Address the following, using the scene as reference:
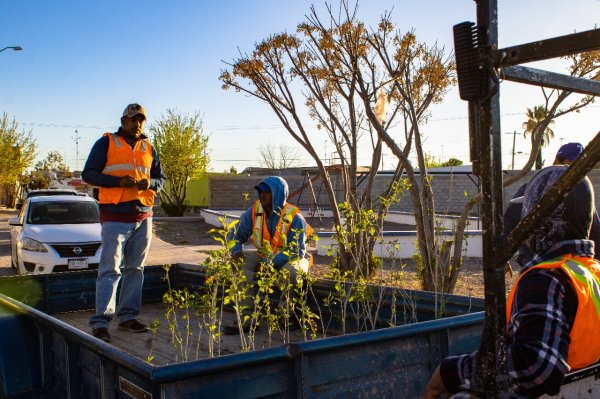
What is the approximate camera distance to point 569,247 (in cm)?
203

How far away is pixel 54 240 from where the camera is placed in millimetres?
10039

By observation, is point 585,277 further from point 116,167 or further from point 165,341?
point 116,167

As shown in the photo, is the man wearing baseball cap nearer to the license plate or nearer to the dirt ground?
the dirt ground

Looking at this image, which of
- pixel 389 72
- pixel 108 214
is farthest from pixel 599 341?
pixel 389 72

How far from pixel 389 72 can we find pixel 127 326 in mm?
4730

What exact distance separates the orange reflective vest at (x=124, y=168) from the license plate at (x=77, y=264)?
5.43 metres

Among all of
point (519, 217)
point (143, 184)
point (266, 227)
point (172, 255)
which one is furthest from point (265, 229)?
point (172, 255)

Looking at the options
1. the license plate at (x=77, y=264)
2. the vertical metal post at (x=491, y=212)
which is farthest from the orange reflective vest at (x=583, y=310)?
the license plate at (x=77, y=264)

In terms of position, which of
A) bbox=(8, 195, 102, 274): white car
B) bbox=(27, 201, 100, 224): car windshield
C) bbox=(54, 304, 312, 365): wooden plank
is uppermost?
bbox=(27, 201, 100, 224): car windshield

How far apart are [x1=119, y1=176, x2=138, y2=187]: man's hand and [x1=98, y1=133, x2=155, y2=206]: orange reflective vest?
0.26ft

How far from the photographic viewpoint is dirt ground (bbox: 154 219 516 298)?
29.4 ft

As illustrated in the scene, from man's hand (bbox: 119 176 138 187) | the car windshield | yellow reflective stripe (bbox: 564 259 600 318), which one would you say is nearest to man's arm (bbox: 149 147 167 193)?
man's hand (bbox: 119 176 138 187)

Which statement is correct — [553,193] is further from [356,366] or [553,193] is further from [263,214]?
A: [263,214]

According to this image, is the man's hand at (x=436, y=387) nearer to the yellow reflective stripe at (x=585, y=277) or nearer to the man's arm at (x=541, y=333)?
the man's arm at (x=541, y=333)
